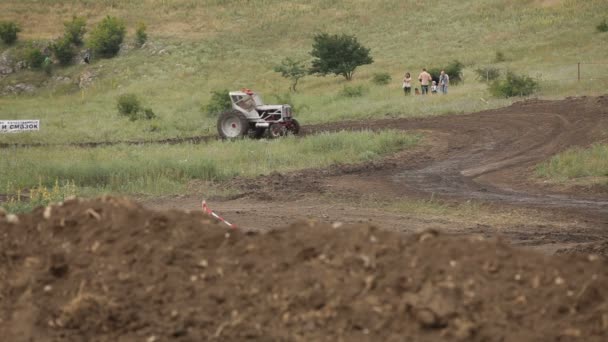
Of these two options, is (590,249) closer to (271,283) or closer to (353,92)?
(271,283)

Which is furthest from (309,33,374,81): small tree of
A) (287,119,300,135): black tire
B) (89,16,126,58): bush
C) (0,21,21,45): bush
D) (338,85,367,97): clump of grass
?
(0,21,21,45): bush

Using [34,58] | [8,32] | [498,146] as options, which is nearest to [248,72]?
[34,58]

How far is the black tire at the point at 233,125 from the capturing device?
1276 inches

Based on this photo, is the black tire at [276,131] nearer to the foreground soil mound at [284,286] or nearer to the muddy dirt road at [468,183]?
the muddy dirt road at [468,183]

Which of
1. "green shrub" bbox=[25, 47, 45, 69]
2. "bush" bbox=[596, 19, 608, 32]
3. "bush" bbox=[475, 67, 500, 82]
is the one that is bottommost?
"bush" bbox=[475, 67, 500, 82]

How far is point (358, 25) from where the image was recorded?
3002 inches

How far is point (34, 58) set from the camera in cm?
6950

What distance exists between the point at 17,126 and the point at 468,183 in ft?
71.3

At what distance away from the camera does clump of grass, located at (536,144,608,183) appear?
22.5 metres

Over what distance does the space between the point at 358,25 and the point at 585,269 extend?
7045 centimetres

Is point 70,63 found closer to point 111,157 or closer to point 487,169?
point 111,157

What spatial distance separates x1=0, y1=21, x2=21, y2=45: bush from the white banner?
37049mm

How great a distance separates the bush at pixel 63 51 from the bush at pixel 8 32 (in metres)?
4.44

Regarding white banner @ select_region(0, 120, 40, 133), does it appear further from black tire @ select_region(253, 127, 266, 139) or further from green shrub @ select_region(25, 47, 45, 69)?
green shrub @ select_region(25, 47, 45, 69)
